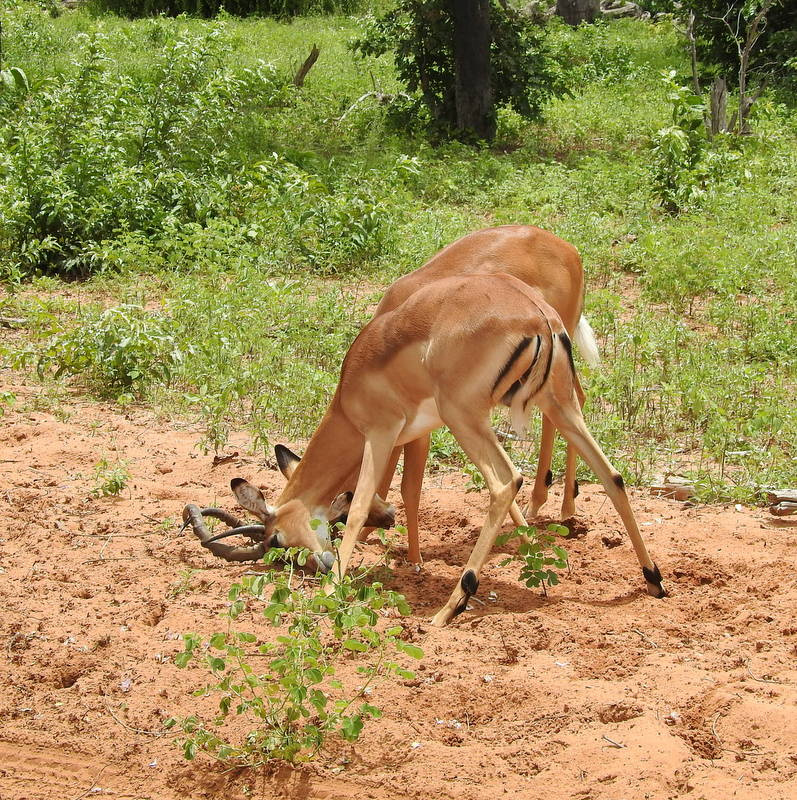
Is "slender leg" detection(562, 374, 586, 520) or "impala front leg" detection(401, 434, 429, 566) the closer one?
"impala front leg" detection(401, 434, 429, 566)

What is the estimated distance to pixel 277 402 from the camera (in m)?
7.58

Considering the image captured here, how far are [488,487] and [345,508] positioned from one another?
0.85 metres

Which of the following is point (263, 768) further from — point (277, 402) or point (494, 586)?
point (277, 402)

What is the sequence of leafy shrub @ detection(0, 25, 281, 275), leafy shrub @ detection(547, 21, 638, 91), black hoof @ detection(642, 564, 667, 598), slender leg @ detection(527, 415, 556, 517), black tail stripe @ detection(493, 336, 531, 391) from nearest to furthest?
1. black tail stripe @ detection(493, 336, 531, 391)
2. black hoof @ detection(642, 564, 667, 598)
3. slender leg @ detection(527, 415, 556, 517)
4. leafy shrub @ detection(0, 25, 281, 275)
5. leafy shrub @ detection(547, 21, 638, 91)

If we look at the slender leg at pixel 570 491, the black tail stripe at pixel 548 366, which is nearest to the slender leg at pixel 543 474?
the slender leg at pixel 570 491

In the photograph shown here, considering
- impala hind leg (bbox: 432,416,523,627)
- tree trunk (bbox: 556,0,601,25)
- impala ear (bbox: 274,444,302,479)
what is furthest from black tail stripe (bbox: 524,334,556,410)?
tree trunk (bbox: 556,0,601,25)

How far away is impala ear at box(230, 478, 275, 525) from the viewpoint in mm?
5641

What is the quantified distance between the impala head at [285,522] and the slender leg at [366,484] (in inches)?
8.1

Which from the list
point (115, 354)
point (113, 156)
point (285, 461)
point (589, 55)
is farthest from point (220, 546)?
point (589, 55)

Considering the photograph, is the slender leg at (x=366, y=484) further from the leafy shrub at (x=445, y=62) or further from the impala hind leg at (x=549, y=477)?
the leafy shrub at (x=445, y=62)

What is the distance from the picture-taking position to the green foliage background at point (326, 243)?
7645 millimetres

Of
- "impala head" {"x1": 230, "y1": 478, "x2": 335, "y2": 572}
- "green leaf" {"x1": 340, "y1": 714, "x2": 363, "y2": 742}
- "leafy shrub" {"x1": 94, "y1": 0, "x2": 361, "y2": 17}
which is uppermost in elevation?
"leafy shrub" {"x1": 94, "y1": 0, "x2": 361, "y2": 17}

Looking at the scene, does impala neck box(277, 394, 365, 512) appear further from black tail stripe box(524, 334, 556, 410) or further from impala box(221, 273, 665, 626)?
black tail stripe box(524, 334, 556, 410)

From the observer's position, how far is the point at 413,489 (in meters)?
5.88
